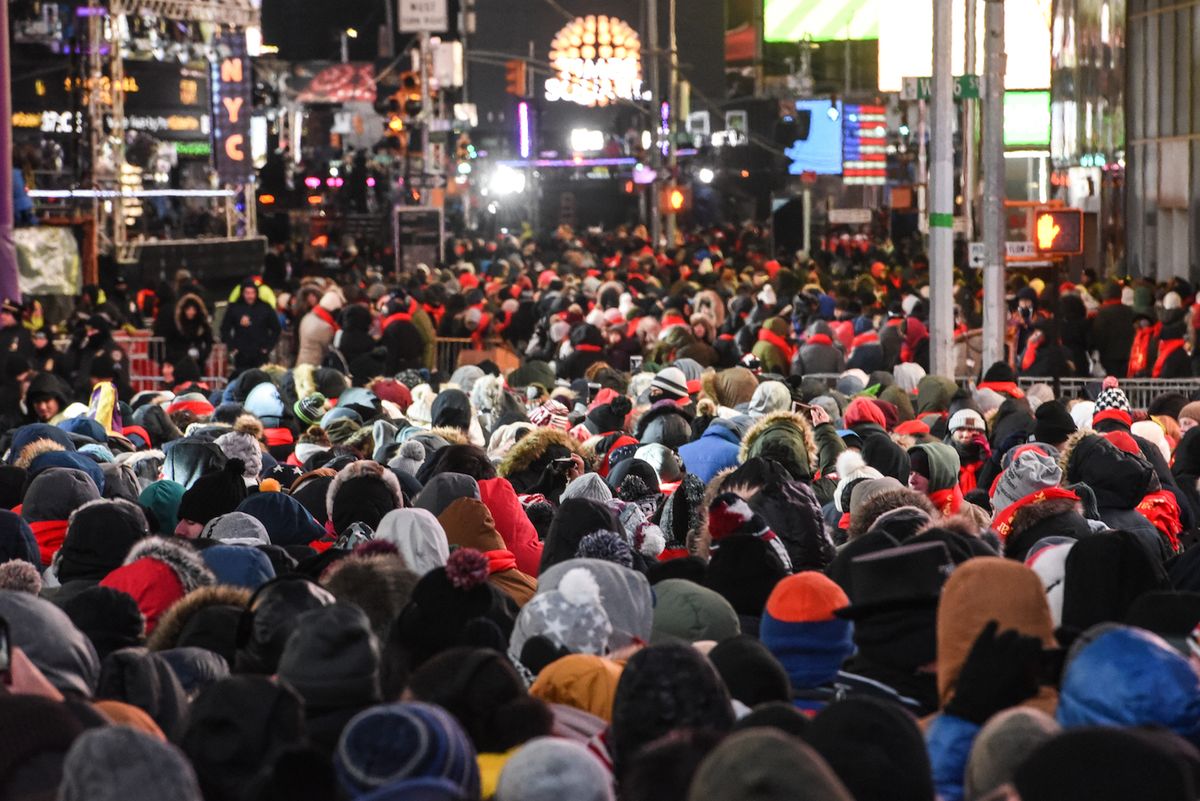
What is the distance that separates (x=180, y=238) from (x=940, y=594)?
37714 millimetres

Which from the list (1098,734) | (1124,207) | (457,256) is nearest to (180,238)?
(457,256)

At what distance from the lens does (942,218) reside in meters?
20.7

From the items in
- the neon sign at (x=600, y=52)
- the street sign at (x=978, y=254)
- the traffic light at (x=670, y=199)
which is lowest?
the street sign at (x=978, y=254)

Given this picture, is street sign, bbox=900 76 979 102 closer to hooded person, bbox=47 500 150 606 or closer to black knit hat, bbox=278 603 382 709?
hooded person, bbox=47 500 150 606

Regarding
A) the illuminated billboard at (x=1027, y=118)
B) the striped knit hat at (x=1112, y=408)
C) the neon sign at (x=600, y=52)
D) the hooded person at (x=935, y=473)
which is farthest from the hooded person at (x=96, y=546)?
the neon sign at (x=600, y=52)

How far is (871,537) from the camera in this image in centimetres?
726

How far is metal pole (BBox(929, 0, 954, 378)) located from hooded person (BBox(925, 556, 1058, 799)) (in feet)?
49.3

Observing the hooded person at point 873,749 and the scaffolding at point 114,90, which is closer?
the hooded person at point 873,749

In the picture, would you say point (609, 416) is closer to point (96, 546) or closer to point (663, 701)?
point (96, 546)

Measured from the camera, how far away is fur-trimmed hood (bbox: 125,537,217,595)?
7422 mm

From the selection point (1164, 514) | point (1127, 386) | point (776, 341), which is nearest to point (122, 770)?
point (1164, 514)

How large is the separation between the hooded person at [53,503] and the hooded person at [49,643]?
3.20m

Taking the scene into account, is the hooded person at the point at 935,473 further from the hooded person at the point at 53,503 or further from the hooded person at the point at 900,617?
the hooded person at the point at 900,617

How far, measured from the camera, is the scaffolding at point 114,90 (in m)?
37.0
